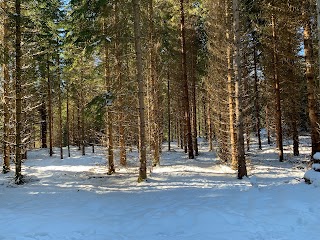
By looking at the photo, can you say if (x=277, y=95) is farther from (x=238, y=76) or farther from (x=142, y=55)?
(x=238, y=76)

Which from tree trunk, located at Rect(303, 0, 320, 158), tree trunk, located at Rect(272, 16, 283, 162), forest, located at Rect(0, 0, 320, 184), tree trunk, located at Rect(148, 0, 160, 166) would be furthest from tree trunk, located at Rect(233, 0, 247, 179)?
tree trunk, located at Rect(272, 16, 283, 162)

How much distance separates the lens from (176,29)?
21.1 m

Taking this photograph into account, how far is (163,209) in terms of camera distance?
834 centimetres

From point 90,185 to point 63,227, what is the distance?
5709mm

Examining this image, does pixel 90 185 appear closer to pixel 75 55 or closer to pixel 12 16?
pixel 75 55

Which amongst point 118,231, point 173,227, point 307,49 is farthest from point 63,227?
point 307,49

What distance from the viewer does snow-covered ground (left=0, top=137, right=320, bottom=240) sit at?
255 inches

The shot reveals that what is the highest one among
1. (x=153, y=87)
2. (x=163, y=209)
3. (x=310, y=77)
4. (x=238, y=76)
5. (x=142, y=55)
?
(x=142, y=55)

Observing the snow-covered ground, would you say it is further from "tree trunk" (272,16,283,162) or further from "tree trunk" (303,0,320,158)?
"tree trunk" (272,16,283,162)

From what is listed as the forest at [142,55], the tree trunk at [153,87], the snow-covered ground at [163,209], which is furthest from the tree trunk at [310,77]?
the tree trunk at [153,87]

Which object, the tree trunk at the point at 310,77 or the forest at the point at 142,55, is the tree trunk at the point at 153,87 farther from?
the tree trunk at the point at 310,77

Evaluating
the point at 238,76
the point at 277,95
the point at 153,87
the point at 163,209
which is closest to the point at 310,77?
the point at 238,76

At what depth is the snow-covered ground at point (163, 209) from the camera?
648 centimetres

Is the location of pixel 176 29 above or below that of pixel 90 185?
above
